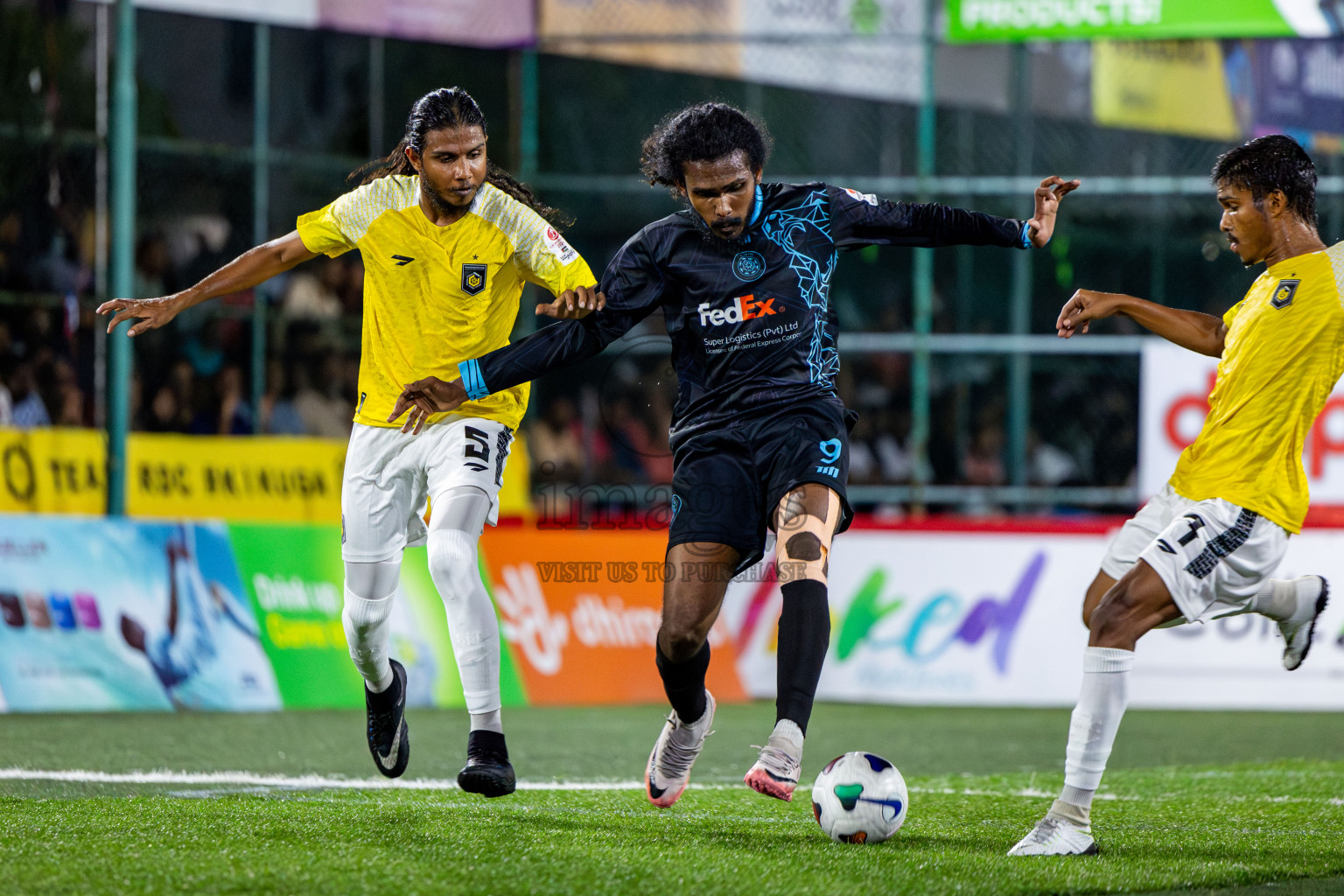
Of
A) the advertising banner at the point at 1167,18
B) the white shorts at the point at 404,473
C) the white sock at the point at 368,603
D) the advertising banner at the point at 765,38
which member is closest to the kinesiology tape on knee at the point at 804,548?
the white shorts at the point at 404,473

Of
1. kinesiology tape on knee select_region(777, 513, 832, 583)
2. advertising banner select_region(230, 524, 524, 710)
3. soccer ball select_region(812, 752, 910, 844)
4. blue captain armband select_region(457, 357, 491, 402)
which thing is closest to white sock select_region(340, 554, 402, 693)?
blue captain armband select_region(457, 357, 491, 402)

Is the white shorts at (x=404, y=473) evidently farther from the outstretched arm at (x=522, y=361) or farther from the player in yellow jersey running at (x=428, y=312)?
the outstretched arm at (x=522, y=361)

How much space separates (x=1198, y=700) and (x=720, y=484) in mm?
7499

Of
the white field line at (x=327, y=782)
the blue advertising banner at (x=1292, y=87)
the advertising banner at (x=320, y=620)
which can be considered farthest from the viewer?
the blue advertising banner at (x=1292, y=87)

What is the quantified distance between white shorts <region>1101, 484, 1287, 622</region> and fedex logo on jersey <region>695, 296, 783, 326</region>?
141cm

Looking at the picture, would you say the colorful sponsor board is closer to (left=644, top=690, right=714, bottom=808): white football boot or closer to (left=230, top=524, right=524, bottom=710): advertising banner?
(left=230, top=524, right=524, bottom=710): advertising banner

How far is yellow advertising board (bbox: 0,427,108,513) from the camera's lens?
10.9 metres

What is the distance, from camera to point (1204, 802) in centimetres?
656

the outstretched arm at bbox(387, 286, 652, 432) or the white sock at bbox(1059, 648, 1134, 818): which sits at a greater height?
the outstretched arm at bbox(387, 286, 652, 432)

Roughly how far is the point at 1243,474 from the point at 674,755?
7.03ft

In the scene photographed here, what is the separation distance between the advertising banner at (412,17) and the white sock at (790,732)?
1018 centimetres

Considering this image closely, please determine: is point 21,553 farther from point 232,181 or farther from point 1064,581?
point 1064,581

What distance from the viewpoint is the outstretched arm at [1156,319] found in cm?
552

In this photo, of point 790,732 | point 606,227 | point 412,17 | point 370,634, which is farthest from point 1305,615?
point 412,17
